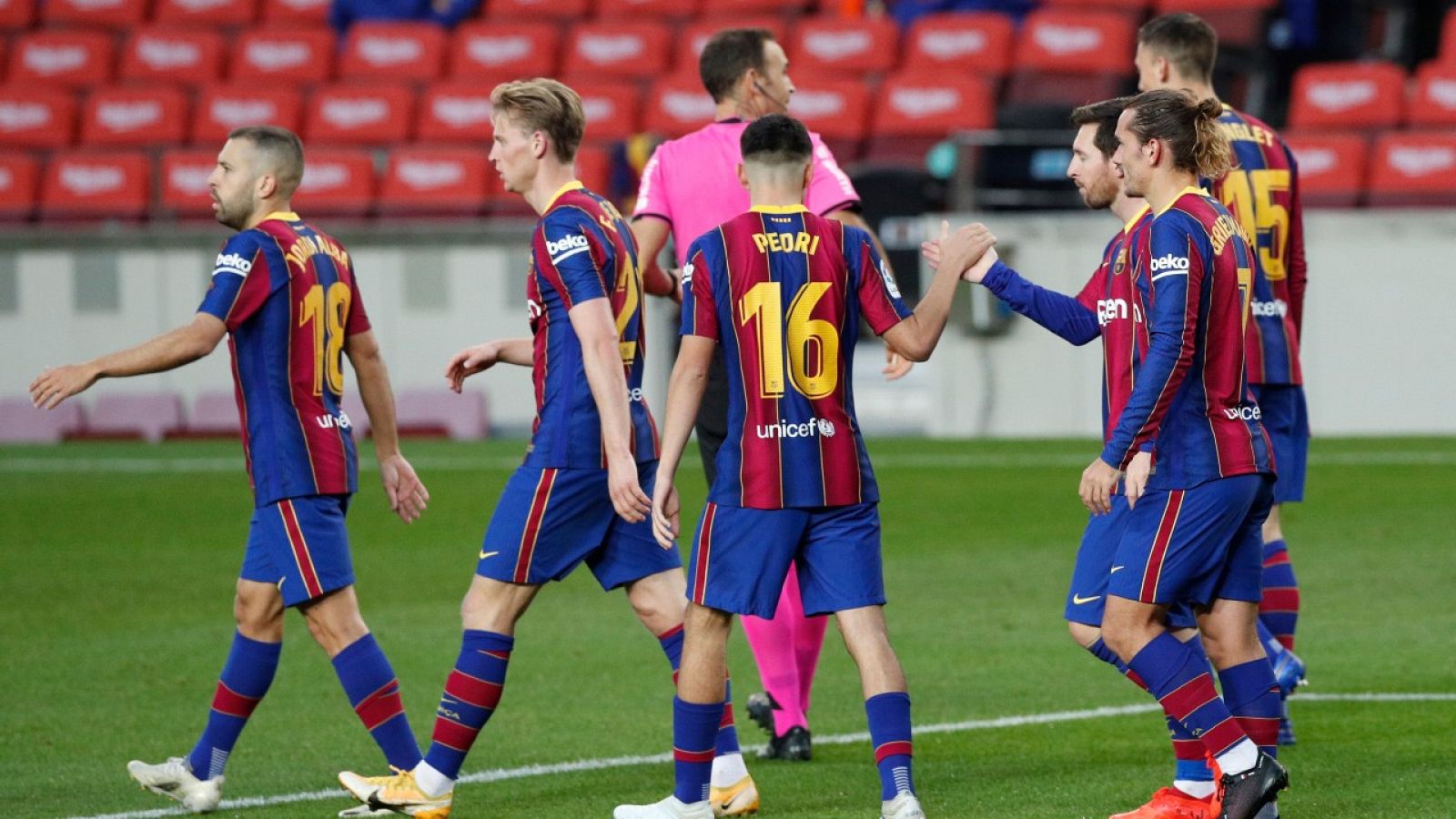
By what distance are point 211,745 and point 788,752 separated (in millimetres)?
1742

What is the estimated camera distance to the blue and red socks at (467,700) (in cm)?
555

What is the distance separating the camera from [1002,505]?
12.7 metres

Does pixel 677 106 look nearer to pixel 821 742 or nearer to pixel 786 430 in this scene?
pixel 821 742

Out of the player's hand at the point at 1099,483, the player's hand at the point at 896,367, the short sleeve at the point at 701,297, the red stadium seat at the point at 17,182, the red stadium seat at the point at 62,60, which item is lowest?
the player's hand at the point at 1099,483

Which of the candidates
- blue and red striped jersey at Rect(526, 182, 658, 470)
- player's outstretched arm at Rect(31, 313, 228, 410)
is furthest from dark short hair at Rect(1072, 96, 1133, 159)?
player's outstretched arm at Rect(31, 313, 228, 410)

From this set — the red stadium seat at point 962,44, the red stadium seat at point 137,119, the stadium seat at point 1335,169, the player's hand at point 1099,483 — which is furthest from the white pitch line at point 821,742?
the red stadium seat at point 137,119

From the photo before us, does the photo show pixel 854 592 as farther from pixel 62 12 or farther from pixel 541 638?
pixel 62 12

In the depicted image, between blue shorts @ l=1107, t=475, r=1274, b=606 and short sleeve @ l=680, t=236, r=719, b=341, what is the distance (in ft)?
3.78

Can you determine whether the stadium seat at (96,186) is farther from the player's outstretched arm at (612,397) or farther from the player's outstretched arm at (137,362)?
the player's outstretched arm at (612,397)

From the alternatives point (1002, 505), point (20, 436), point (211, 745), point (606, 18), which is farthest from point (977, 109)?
point (211, 745)

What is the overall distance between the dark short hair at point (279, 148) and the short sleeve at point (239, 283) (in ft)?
0.89

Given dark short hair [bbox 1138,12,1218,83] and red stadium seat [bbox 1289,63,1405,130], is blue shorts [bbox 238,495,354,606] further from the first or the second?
red stadium seat [bbox 1289,63,1405,130]

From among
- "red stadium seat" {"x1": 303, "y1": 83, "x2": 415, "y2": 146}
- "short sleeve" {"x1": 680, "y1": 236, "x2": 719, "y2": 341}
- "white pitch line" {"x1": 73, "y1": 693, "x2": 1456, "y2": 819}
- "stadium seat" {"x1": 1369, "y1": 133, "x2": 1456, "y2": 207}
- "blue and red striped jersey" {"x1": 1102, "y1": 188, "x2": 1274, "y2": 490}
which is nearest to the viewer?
A: "blue and red striped jersey" {"x1": 1102, "y1": 188, "x2": 1274, "y2": 490}

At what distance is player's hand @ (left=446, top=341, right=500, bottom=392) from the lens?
233 inches
